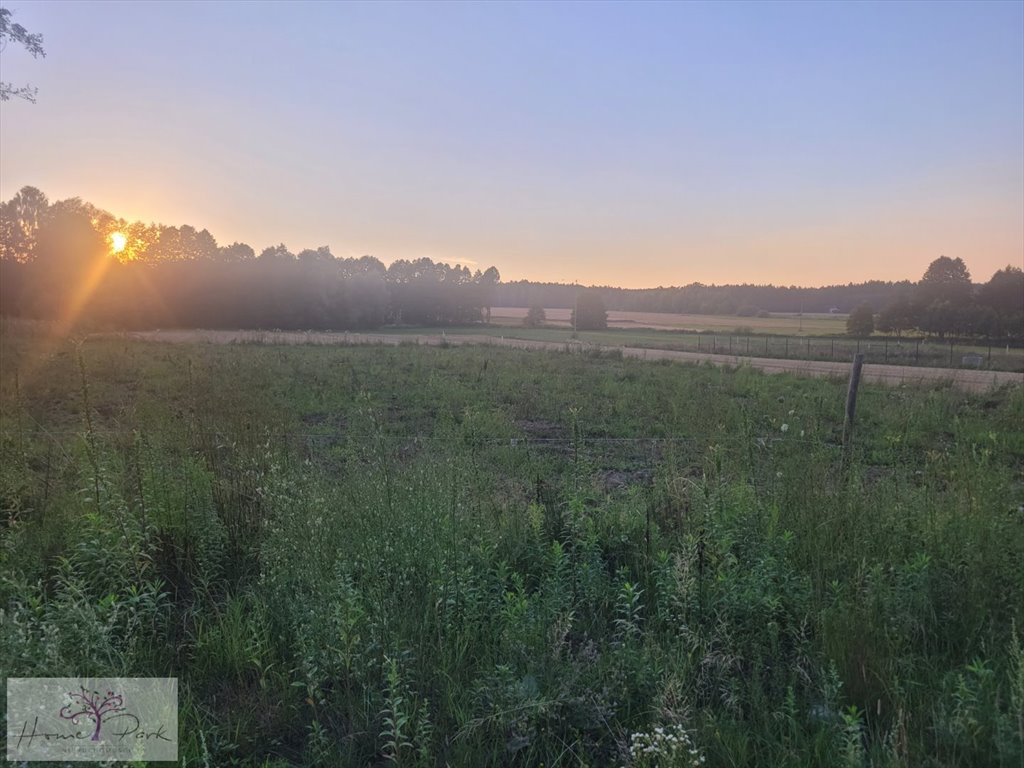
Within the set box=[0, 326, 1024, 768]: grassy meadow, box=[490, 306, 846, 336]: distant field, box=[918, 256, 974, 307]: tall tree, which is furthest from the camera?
box=[490, 306, 846, 336]: distant field

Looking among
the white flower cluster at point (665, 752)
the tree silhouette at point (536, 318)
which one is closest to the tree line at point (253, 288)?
the tree silhouette at point (536, 318)

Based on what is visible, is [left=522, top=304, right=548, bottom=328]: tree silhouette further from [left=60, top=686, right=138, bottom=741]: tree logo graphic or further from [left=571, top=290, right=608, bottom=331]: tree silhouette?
[left=60, top=686, right=138, bottom=741]: tree logo graphic

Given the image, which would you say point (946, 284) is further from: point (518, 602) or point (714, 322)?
point (518, 602)

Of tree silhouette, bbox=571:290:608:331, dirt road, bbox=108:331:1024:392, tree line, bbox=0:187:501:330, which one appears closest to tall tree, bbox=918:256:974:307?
dirt road, bbox=108:331:1024:392

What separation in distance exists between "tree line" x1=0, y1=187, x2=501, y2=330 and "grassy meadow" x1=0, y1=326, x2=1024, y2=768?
47.7 meters

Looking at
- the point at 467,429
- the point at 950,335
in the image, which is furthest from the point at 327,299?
the point at 467,429

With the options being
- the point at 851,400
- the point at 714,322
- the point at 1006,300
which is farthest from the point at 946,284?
the point at 851,400

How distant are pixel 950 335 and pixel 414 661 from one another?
6557cm

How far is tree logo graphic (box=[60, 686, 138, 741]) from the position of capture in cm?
226

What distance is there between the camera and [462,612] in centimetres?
319

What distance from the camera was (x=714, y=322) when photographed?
89.2 metres

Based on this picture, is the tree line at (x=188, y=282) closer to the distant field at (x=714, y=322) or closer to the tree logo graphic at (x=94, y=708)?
the distant field at (x=714, y=322)

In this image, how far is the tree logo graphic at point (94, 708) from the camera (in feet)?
7.41

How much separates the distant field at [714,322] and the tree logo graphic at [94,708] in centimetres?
7501
